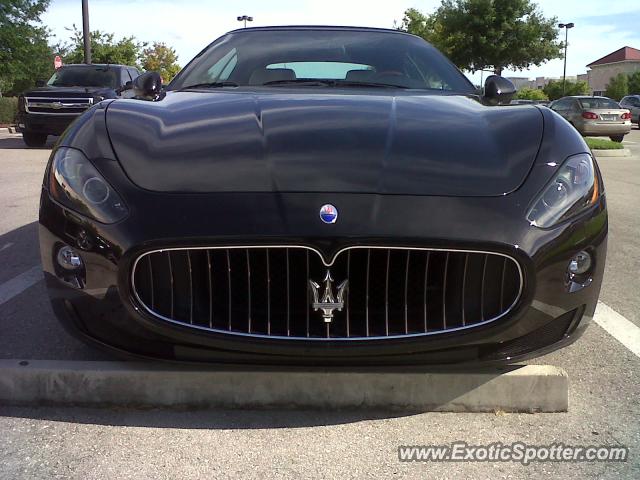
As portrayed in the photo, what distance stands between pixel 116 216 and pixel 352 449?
1065 millimetres

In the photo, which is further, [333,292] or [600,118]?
[600,118]

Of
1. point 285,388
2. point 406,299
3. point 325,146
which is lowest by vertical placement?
point 285,388

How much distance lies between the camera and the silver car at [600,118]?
19.0 m

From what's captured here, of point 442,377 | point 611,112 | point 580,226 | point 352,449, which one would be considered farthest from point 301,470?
point 611,112

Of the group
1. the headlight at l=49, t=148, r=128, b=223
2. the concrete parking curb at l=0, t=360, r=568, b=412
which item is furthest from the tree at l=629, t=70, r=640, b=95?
the headlight at l=49, t=148, r=128, b=223

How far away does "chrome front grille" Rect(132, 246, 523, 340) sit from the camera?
81.0 inches

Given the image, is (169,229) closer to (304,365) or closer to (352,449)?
(304,365)

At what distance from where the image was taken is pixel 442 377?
229 cm

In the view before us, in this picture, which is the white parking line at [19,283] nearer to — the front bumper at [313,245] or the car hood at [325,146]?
the car hood at [325,146]

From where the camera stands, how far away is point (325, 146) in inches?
90.2

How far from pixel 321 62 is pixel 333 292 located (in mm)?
1941

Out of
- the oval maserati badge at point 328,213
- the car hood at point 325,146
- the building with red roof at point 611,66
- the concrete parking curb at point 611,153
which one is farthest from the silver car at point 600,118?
the building with red roof at point 611,66

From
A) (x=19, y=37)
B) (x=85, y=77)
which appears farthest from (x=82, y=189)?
(x=19, y=37)

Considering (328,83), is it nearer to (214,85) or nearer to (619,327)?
(214,85)
